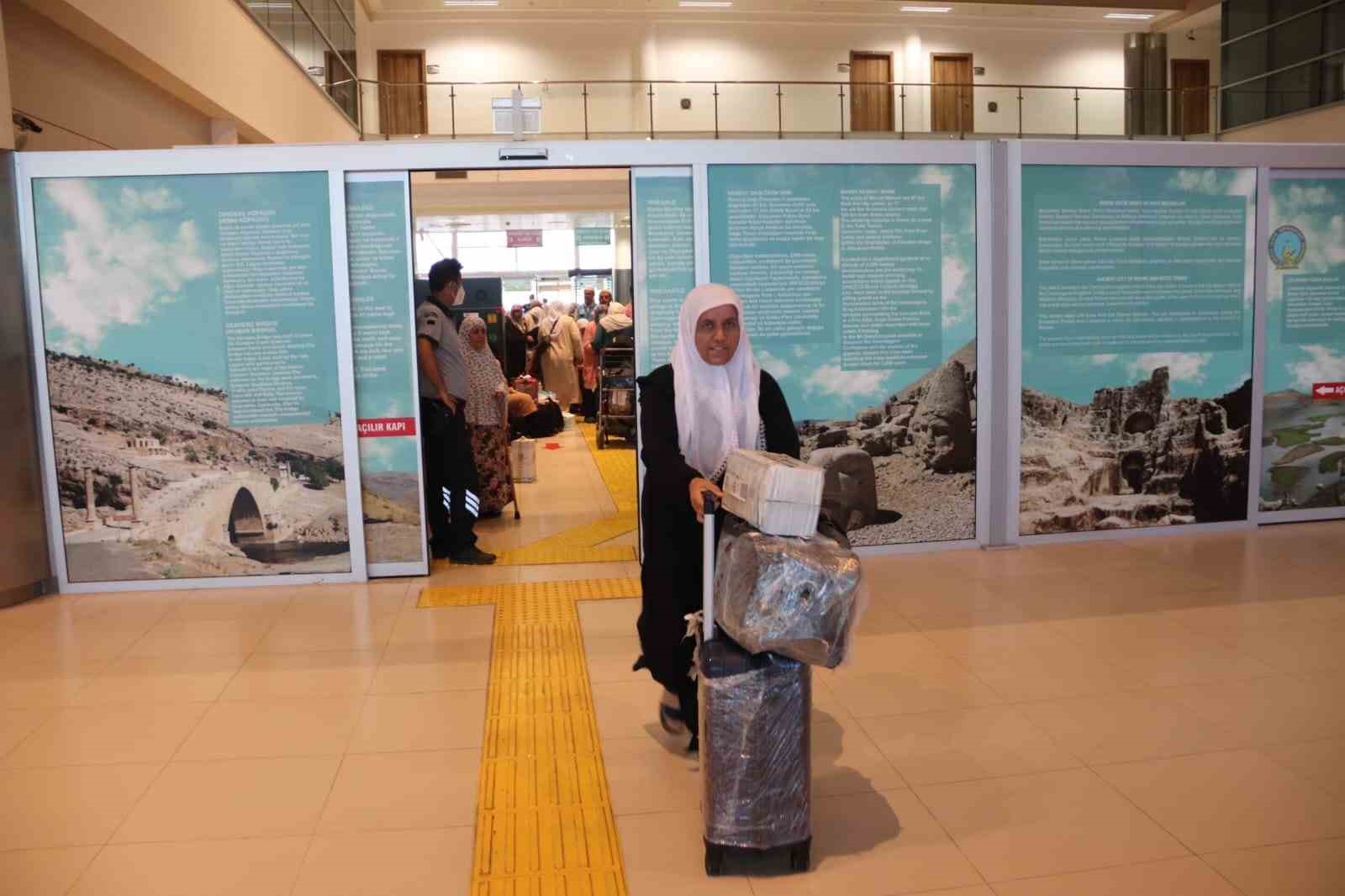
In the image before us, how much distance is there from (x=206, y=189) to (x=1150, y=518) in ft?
17.7

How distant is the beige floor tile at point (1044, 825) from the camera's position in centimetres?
265

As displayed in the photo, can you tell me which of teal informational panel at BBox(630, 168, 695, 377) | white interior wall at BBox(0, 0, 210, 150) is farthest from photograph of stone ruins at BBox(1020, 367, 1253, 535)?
white interior wall at BBox(0, 0, 210, 150)

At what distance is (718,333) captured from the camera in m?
3.01

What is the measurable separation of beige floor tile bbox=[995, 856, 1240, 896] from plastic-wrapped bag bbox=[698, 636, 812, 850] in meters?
0.53

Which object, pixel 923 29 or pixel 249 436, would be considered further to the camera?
pixel 923 29

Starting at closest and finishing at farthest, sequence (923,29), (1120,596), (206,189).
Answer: (1120,596), (206,189), (923,29)

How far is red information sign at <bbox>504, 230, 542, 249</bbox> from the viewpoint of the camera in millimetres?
22062

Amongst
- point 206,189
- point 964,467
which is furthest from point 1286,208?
point 206,189

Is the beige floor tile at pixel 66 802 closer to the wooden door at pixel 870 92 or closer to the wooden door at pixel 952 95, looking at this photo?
the wooden door at pixel 870 92

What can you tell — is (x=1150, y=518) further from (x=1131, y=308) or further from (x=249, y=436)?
(x=249, y=436)

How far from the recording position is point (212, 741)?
11.7 ft

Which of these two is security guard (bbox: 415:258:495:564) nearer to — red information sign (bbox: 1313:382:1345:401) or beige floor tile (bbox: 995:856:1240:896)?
beige floor tile (bbox: 995:856:1240:896)

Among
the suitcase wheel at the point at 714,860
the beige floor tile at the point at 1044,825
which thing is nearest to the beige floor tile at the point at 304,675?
the suitcase wheel at the point at 714,860

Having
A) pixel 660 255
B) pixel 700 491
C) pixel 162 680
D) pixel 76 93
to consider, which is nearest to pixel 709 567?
pixel 700 491
